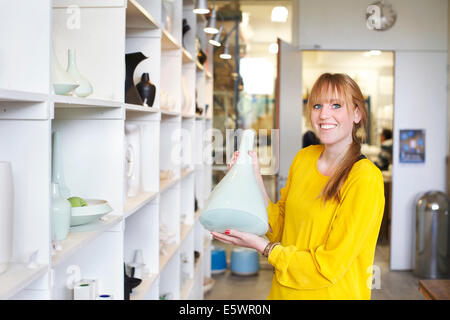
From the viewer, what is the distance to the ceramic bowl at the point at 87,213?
101cm

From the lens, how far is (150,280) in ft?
5.08

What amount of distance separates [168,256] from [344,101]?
141 cm

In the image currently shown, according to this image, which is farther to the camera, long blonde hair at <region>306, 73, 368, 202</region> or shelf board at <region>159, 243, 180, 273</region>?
shelf board at <region>159, 243, 180, 273</region>

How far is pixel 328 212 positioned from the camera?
613mm

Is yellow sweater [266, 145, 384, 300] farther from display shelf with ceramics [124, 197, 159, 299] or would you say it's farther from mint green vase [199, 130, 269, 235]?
display shelf with ceramics [124, 197, 159, 299]

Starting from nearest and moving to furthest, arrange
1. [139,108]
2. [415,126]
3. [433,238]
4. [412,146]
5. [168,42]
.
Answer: [139,108] < [168,42] < [433,238] < [415,126] < [412,146]

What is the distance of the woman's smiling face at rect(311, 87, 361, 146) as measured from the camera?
1.68 feet

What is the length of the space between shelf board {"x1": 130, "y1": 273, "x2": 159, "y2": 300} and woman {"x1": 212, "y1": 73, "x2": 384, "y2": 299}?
0.68m

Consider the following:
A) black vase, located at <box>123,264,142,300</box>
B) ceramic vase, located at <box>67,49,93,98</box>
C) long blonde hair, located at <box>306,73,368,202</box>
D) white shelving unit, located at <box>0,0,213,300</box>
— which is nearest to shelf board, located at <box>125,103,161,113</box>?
white shelving unit, located at <box>0,0,213,300</box>

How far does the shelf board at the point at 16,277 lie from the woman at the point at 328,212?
0.29 m

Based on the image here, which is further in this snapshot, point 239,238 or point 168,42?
point 168,42

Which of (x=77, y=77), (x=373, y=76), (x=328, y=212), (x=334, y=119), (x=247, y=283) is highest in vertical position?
(x=373, y=76)

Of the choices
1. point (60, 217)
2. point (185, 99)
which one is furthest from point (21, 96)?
point (185, 99)

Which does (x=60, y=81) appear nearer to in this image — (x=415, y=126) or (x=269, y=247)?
(x=269, y=247)
